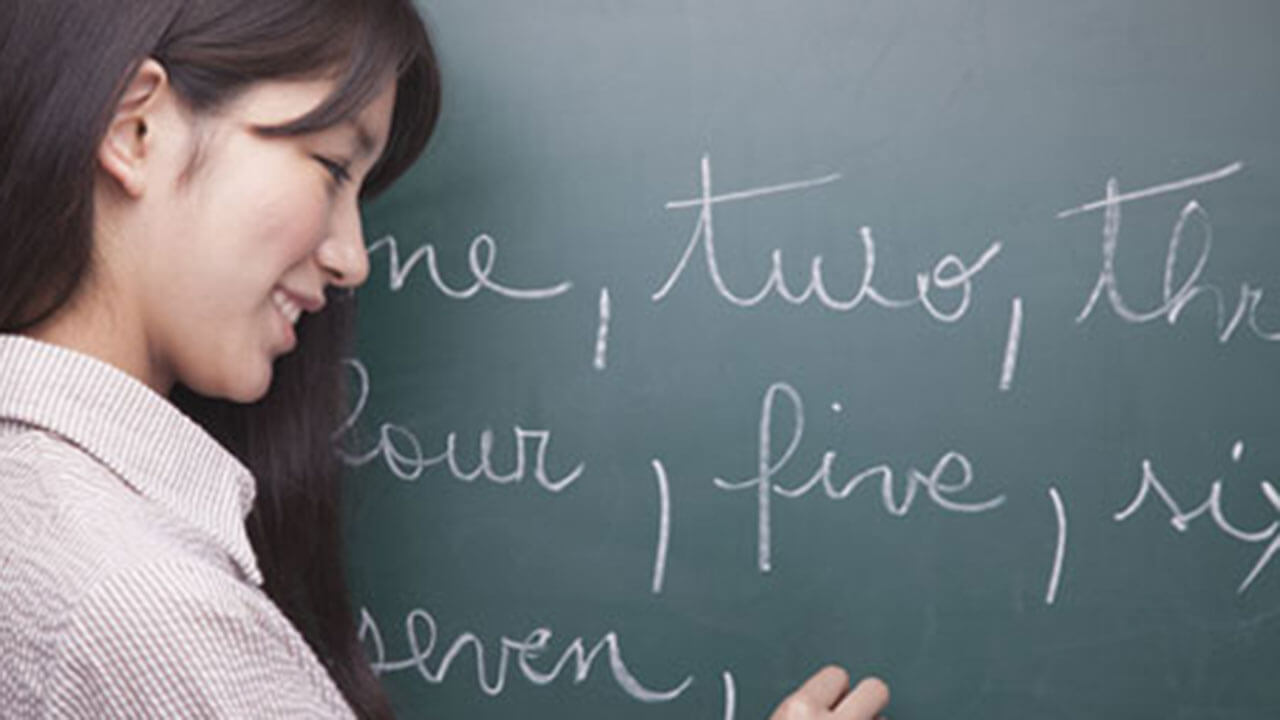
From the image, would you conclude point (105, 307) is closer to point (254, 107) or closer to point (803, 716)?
point (254, 107)

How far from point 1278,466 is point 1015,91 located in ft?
1.17

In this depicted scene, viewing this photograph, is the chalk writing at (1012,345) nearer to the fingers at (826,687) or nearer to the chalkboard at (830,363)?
the chalkboard at (830,363)

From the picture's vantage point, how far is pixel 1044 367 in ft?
3.28

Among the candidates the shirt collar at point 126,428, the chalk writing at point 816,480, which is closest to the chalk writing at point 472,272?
the chalk writing at point 816,480

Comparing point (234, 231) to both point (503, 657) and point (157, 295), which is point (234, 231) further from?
point (503, 657)

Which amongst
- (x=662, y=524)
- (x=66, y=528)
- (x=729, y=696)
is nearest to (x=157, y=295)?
(x=66, y=528)

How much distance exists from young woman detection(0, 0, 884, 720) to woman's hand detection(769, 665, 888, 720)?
0.40 m

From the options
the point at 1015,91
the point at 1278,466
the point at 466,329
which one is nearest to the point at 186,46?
the point at 466,329

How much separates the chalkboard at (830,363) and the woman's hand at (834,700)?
0.02m

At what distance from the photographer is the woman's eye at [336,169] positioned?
82 cm

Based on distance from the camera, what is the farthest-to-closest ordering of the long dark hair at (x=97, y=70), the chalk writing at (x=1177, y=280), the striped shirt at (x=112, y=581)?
the chalk writing at (x=1177, y=280), the long dark hair at (x=97, y=70), the striped shirt at (x=112, y=581)

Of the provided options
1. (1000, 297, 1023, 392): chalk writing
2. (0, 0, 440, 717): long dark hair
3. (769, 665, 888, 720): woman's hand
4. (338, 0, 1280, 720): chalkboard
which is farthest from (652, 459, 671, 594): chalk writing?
→ (0, 0, 440, 717): long dark hair

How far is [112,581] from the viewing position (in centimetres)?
60

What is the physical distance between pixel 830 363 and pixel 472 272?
33 cm
